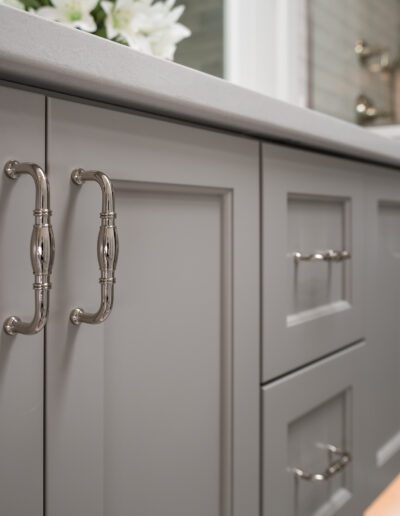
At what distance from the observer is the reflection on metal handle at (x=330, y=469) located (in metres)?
0.74

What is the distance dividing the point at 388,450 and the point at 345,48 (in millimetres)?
1409

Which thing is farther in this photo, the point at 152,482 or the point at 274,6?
the point at 274,6

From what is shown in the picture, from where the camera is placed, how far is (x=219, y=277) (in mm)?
612

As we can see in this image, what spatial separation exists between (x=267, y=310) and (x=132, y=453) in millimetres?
245

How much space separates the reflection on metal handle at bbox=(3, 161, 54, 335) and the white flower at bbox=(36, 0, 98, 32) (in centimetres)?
52

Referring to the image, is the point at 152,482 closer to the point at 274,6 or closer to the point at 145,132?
the point at 145,132

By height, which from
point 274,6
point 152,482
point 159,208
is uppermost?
point 274,6

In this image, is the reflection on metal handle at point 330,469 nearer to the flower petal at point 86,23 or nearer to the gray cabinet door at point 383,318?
the gray cabinet door at point 383,318

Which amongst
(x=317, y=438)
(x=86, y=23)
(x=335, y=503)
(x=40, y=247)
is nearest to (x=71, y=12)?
(x=86, y=23)

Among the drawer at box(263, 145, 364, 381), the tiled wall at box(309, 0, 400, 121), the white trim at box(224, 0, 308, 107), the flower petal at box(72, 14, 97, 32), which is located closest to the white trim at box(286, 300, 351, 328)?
the drawer at box(263, 145, 364, 381)

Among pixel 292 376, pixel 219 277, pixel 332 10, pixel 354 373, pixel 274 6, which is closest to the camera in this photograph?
pixel 219 277

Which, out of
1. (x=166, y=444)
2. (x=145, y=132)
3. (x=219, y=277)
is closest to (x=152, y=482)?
(x=166, y=444)

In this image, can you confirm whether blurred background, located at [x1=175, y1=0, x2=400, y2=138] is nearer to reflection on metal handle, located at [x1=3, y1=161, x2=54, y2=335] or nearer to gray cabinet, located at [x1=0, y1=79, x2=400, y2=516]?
gray cabinet, located at [x1=0, y1=79, x2=400, y2=516]

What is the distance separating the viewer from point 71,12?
830mm
